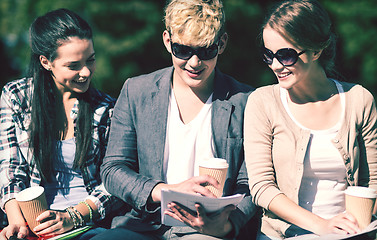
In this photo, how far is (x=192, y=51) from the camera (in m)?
2.79

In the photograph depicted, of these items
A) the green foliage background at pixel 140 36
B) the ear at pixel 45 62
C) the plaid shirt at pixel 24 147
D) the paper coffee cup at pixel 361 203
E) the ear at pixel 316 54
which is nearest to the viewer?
the paper coffee cup at pixel 361 203

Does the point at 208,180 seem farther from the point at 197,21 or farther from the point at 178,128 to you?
the point at 197,21

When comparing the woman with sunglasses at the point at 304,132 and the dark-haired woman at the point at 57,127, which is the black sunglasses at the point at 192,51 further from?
the dark-haired woman at the point at 57,127

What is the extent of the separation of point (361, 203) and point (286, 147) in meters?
0.57

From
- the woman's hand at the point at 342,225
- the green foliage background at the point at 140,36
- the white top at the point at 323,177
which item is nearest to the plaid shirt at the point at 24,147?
the white top at the point at 323,177

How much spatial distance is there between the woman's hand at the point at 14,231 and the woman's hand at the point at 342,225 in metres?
1.79

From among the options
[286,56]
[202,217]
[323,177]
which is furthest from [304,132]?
[202,217]

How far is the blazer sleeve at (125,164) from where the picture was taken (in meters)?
2.79

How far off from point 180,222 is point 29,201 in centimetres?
89

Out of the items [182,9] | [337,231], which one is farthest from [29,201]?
[337,231]

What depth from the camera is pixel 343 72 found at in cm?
303

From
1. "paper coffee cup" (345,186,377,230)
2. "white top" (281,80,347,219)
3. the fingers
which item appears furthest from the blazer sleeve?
"paper coffee cup" (345,186,377,230)

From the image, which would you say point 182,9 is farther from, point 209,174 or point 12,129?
point 12,129

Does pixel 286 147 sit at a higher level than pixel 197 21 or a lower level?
lower
